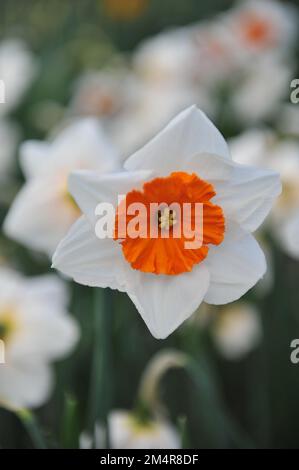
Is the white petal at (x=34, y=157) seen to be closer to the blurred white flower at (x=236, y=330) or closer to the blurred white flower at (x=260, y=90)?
the blurred white flower at (x=236, y=330)

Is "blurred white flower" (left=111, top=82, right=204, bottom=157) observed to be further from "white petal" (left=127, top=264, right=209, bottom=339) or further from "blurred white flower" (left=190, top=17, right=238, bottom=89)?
"white petal" (left=127, top=264, right=209, bottom=339)

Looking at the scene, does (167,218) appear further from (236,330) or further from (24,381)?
(236,330)

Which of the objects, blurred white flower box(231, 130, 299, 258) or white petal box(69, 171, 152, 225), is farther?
blurred white flower box(231, 130, 299, 258)

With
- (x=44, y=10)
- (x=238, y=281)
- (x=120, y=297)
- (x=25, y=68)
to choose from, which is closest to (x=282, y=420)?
(x=120, y=297)

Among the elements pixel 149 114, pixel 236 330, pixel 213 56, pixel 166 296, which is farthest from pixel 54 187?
pixel 213 56

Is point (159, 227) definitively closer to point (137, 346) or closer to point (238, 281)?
point (238, 281)

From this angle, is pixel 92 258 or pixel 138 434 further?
pixel 138 434

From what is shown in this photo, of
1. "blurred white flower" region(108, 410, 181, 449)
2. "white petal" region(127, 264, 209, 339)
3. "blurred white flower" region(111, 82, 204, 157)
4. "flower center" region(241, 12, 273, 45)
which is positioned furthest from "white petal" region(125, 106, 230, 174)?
"flower center" region(241, 12, 273, 45)
